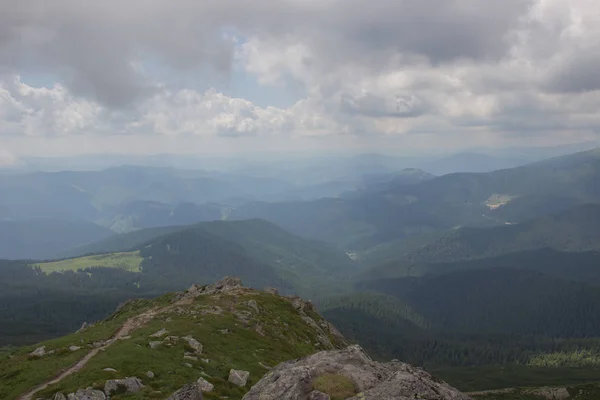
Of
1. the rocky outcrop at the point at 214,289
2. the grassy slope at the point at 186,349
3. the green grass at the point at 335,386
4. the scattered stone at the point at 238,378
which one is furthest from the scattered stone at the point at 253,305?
the green grass at the point at 335,386

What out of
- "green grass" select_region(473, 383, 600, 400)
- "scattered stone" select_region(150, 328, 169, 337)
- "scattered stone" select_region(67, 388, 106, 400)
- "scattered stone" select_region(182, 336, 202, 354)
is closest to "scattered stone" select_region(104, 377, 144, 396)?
"scattered stone" select_region(67, 388, 106, 400)

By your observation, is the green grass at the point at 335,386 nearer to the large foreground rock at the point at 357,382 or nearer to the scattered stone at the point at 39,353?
the large foreground rock at the point at 357,382

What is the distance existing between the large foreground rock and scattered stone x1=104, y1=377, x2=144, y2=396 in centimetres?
1575

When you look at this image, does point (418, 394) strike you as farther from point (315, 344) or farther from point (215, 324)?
point (315, 344)

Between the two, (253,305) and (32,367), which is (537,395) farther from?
(32,367)

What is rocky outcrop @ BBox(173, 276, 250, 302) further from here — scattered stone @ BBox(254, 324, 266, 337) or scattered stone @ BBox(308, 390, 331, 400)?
scattered stone @ BBox(308, 390, 331, 400)

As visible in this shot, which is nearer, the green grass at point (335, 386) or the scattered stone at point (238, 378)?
the green grass at point (335, 386)

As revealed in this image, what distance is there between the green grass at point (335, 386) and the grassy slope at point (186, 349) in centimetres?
1622

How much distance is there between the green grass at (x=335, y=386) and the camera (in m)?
25.9

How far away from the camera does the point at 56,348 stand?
60.5 metres

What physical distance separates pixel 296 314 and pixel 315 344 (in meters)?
20.7

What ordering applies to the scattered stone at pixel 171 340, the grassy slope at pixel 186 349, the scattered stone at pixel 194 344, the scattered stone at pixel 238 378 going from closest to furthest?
the grassy slope at pixel 186 349
the scattered stone at pixel 238 378
the scattered stone at pixel 194 344
the scattered stone at pixel 171 340

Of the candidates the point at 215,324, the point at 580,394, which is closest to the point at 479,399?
the point at 580,394

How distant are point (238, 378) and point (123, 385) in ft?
46.4
